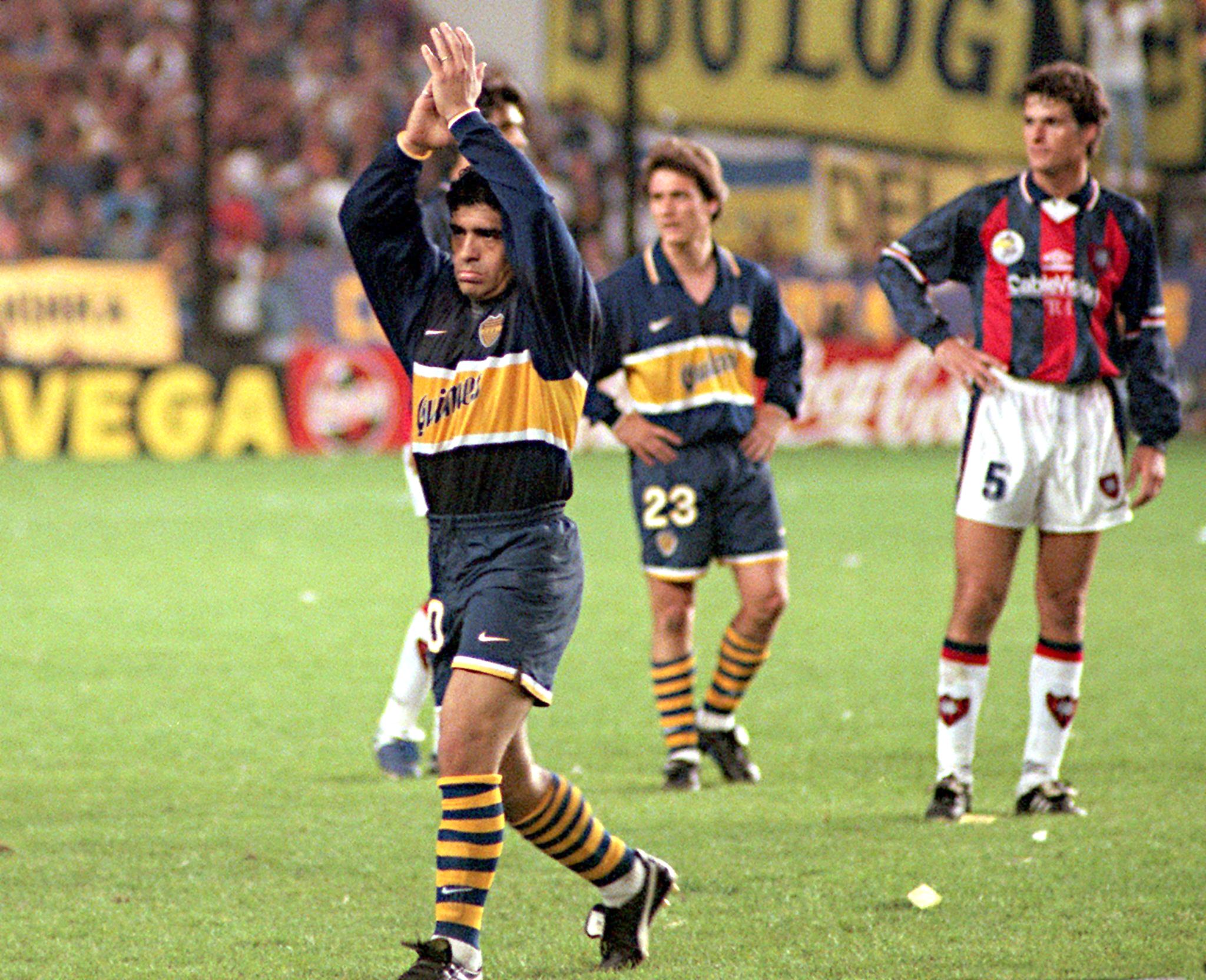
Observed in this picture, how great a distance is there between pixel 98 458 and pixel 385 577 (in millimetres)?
7786

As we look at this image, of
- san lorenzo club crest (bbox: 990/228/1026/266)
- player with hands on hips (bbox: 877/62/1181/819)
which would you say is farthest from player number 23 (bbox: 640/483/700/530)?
san lorenzo club crest (bbox: 990/228/1026/266)

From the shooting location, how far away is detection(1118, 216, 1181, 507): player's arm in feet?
19.1

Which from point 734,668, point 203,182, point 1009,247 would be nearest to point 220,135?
point 203,182

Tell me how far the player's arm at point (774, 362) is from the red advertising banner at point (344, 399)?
11.8m

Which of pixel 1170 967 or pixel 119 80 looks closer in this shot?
pixel 1170 967

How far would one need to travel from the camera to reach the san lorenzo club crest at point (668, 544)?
6430mm

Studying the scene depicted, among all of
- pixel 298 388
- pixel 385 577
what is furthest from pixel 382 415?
pixel 385 577

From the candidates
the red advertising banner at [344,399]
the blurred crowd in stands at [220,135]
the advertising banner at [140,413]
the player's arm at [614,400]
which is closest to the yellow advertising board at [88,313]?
the advertising banner at [140,413]

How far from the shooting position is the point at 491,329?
13.5 feet

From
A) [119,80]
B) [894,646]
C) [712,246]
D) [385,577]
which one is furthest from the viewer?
[119,80]

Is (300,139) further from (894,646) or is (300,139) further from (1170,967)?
(1170,967)

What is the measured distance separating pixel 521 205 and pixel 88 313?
15.8m

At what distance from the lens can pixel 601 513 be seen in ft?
47.2

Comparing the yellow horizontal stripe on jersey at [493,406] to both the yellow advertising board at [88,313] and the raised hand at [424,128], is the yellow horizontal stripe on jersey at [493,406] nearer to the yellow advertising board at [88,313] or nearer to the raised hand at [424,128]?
the raised hand at [424,128]
